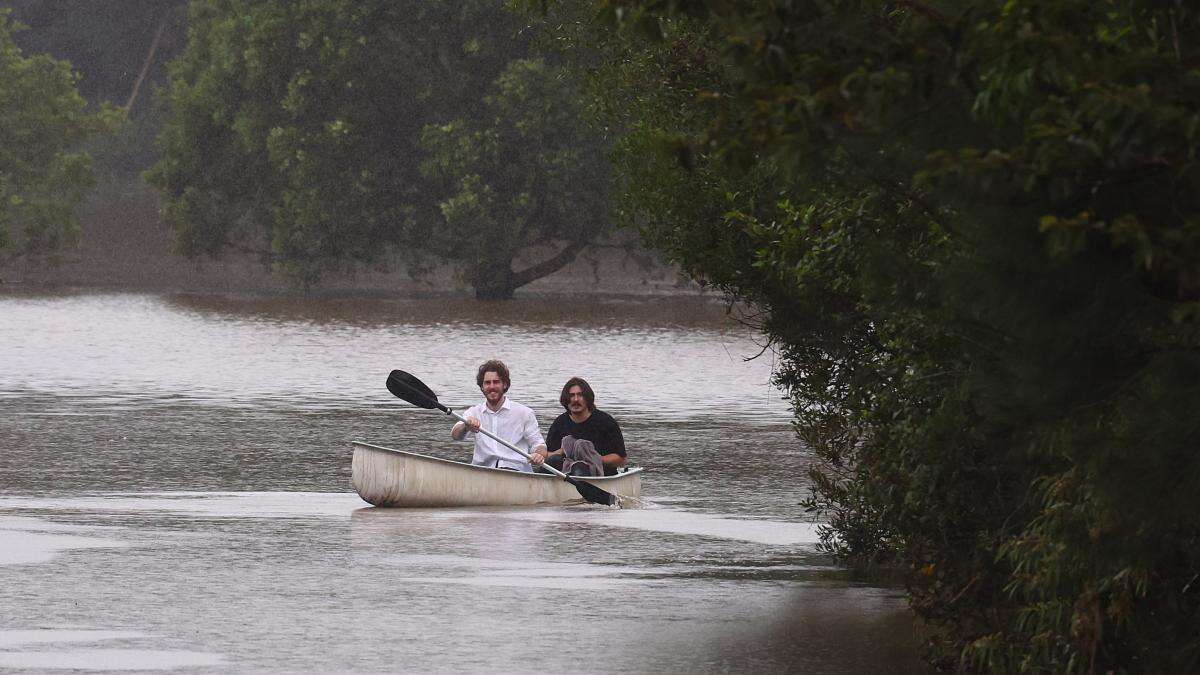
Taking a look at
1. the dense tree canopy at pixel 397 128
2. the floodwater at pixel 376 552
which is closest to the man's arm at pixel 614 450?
the floodwater at pixel 376 552

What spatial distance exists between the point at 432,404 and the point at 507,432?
1.41m

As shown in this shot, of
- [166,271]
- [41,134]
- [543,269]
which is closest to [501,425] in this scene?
[543,269]

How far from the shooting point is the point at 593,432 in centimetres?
1902

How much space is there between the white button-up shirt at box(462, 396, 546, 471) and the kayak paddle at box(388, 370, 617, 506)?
0.37ft

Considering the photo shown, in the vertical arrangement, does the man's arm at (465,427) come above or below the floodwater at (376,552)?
above

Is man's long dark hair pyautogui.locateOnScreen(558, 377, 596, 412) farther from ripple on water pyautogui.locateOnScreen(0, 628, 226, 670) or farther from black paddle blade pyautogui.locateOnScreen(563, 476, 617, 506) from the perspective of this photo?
ripple on water pyautogui.locateOnScreen(0, 628, 226, 670)

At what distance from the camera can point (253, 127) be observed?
76312 millimetres

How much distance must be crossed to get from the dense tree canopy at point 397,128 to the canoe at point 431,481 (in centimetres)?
5131

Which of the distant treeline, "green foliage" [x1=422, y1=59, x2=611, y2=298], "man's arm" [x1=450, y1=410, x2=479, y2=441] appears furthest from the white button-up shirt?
the distant treeline

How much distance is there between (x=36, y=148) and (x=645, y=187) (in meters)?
83.2

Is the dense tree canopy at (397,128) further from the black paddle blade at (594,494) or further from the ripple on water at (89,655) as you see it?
the ripple on water at (89,655)

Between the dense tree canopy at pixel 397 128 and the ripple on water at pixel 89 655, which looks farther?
the dense tree canopy at pixel 397 128

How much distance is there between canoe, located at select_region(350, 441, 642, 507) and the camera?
17.4 metres

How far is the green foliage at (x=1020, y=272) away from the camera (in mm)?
6176
